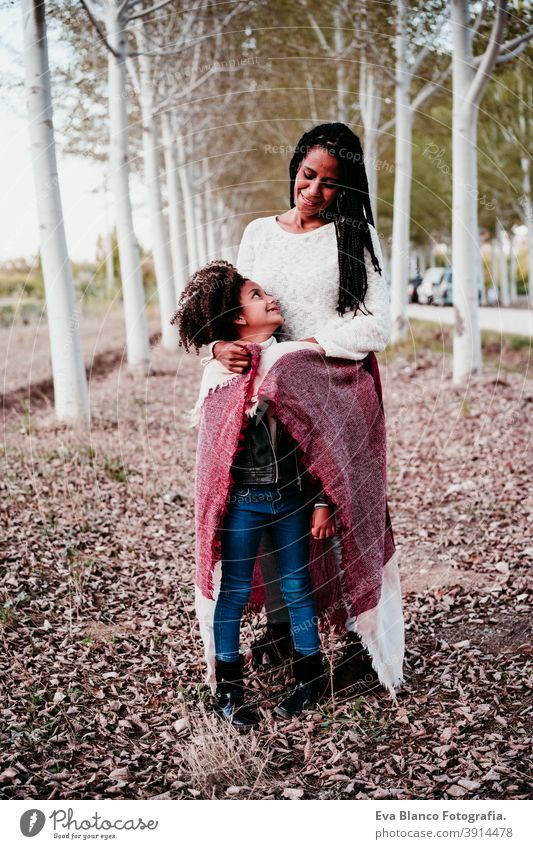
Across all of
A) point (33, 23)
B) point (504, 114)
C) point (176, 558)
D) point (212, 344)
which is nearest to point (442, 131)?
point (504, 114)

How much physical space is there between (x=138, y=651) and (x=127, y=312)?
24.9 feet

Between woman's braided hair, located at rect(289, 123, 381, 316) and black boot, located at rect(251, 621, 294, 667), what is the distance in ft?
5.02

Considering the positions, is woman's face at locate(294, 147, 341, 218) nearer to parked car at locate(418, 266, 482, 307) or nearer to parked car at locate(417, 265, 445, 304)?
parked car at locate(418, 266, 482, 307)

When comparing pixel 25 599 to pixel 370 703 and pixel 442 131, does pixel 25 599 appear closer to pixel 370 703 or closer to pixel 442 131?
pixel 370 703

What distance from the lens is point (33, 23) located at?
21.5 ft

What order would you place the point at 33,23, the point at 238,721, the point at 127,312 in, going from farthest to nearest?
the point at 127,312 → the point at 33,23 → the point at 238,721

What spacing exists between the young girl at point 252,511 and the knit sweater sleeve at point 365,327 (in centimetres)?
21

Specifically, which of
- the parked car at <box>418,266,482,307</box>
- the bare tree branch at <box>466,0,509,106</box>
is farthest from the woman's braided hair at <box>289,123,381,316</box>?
the parked car at <box>418,266,482,307</box>

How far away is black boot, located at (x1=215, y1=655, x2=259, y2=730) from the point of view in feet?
10.3

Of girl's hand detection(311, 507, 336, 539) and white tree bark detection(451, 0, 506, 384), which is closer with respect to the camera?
girl's hand detection(311, 507, 336, 539)

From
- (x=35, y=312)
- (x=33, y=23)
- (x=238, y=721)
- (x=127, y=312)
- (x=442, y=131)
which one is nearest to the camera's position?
(x=238, y=721)

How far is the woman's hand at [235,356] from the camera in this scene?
2838 millimetres

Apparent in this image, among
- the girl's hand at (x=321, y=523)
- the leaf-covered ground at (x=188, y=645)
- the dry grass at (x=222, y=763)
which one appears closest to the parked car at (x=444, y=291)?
the leaf-covered ground at (x=188, y=645)
